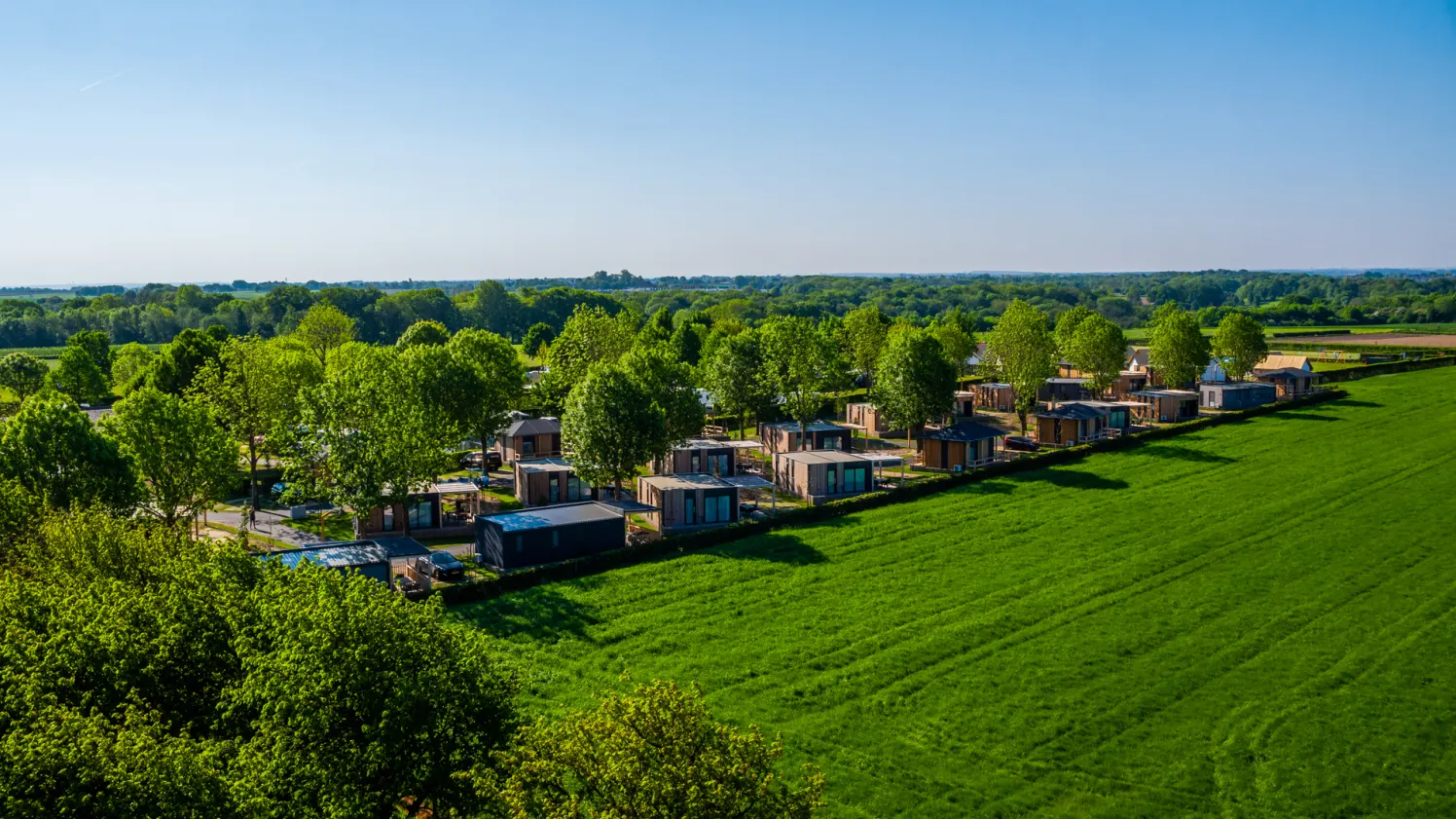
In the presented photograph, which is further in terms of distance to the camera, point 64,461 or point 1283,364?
point 1283,364

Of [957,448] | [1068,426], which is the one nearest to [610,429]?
[957,448]

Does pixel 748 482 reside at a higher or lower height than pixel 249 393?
lower

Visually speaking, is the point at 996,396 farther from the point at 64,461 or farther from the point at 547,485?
the point at 64,461

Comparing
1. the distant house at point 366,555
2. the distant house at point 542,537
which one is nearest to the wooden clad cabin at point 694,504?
the distant house at point 542,537

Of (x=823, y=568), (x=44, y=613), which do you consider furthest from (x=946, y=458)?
(x=44, y=613)

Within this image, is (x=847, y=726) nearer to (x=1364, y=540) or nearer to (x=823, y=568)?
(x=823, y=568)

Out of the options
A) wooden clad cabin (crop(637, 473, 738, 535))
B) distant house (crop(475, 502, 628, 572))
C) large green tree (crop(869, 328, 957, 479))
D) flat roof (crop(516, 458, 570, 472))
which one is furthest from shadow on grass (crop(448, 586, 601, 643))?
large green tree (crop(869, 328, 957, 479))
